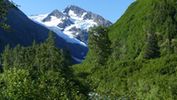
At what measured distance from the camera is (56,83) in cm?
5297

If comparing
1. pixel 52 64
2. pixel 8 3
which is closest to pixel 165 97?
pixel 8 3

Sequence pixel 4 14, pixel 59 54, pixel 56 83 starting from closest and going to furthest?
pixel 4 14, pixel 56 83, pixel 59 54

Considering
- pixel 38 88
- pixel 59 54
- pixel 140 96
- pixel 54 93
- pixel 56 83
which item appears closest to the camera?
pixel 38 88

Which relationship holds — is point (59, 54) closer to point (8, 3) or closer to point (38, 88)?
point (38, 88)

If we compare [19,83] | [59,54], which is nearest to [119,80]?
[59,54]

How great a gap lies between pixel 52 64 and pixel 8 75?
5222 inches

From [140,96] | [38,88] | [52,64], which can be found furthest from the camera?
[52,64]

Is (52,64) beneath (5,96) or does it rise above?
beneath

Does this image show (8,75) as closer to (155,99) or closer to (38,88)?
(38,88)

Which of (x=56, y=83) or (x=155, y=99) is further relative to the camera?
(x=155, y=99)

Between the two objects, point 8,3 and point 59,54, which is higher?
point 8,3

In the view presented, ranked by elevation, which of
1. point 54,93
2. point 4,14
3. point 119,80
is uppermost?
point 4,14

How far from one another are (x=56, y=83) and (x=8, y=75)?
11.0 m

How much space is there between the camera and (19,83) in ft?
134
